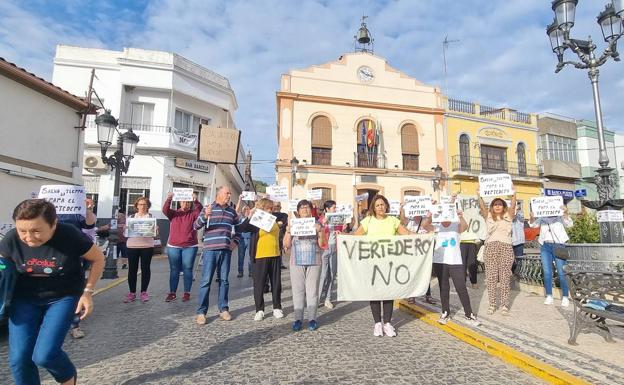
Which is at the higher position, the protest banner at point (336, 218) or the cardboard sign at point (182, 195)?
the cardboard sign at point (182, 195)

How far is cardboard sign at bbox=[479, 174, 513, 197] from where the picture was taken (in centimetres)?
625

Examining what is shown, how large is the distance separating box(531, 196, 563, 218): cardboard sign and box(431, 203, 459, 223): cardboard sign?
2.42 meters

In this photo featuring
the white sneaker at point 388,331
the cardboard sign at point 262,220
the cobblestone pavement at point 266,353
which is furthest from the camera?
the cardboard sign at point 262,220

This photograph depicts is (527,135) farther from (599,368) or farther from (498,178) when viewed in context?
(599,368)

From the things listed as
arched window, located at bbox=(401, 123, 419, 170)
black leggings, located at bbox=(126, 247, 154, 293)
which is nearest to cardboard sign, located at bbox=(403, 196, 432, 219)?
black leggings, located at bbox=(126, 247, 154, 293)

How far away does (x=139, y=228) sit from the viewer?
670 cm

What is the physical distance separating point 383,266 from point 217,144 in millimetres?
4723

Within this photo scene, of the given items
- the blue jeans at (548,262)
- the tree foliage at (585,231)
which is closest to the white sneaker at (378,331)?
the blue jeans at (548,262)

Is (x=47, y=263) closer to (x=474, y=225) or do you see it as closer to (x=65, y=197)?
(x=65, y=197)

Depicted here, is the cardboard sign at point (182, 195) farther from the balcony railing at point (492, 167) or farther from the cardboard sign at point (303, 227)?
the balcony railing at point (492, 167)

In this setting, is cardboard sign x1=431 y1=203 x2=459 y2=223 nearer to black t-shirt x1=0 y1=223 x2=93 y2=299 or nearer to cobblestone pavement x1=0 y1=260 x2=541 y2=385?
cobblestone pavement x1=0 y1=260 x2=541 y2=385

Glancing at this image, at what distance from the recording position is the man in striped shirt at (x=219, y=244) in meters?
5.48

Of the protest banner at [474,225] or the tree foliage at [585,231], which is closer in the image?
the protest banner at [474,225]

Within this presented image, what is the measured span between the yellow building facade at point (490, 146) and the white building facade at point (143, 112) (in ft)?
52.5
